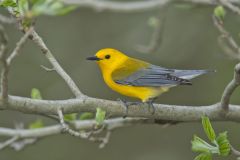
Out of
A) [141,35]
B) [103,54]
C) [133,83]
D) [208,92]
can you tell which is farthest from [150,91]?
[141,35]

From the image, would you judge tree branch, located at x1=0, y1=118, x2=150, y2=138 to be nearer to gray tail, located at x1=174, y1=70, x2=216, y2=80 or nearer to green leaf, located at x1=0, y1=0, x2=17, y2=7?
gray tail, located at x1=174, y1=70, x2=216, y2=80

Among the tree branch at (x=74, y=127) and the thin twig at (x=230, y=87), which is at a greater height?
the thin twig at (x=230, y=87)

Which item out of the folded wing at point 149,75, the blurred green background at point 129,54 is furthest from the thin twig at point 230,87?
the blurred green background at point 129,54

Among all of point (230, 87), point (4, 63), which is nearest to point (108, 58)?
point (230, 87)

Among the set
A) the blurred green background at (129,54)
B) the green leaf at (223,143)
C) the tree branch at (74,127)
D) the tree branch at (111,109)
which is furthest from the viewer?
the blurred green background at (129,54)

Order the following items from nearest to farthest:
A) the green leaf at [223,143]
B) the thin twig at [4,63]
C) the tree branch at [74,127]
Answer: the thin twig at [4,63] < the green leaf at [223,143] < the tree branch at [74,127]

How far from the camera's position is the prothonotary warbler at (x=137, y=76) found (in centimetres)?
524

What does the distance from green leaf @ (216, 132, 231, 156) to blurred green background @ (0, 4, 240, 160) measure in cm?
467

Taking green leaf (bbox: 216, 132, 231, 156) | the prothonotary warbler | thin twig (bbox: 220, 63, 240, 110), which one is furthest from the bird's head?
green leaf (bbox: 216, 132, 231, 156)

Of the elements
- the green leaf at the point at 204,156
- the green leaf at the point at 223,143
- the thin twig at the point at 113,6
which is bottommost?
the thin twig at the point at 113,6

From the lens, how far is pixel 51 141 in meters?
9.03

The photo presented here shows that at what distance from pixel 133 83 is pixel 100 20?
13.2 ft

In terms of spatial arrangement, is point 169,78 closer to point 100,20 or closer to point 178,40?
point 178,40

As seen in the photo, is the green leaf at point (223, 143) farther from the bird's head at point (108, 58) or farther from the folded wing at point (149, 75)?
the bird's head at point (108, 58)
